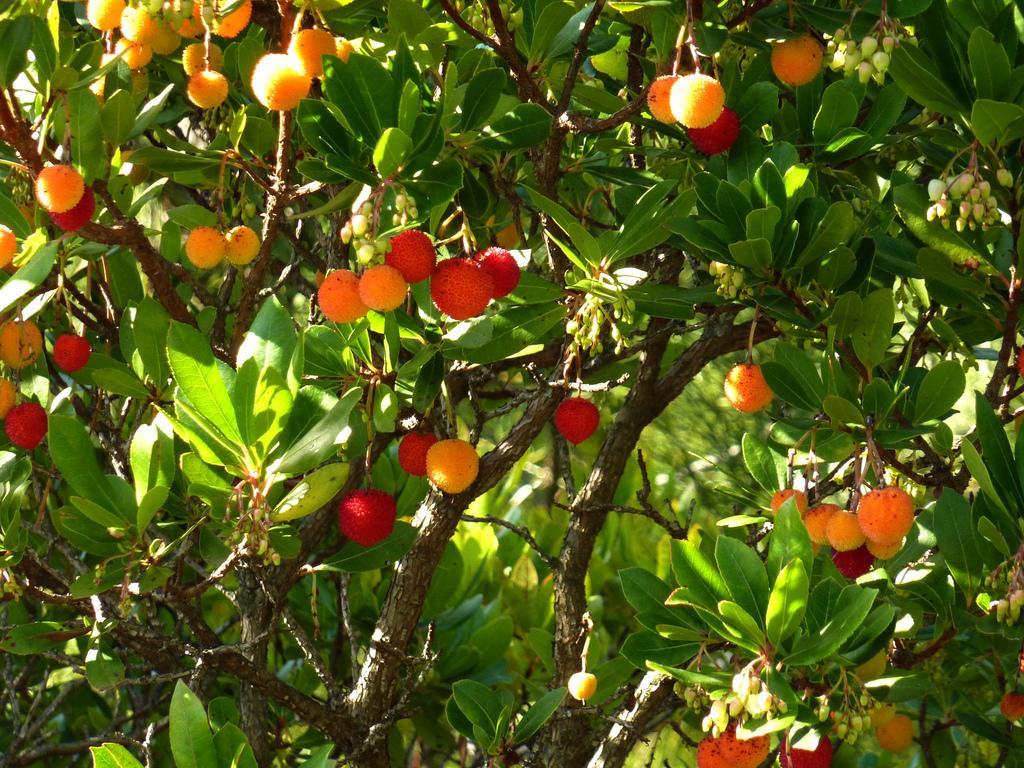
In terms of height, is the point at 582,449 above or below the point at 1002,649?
below

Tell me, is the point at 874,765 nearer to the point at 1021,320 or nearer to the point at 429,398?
the point at 1021,320

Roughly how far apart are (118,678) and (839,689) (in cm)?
109

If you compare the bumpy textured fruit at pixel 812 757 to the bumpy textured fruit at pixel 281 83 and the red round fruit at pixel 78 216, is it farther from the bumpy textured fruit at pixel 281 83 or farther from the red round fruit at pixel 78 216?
the red round fruit at pixel 78 216

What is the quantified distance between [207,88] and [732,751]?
1.20m

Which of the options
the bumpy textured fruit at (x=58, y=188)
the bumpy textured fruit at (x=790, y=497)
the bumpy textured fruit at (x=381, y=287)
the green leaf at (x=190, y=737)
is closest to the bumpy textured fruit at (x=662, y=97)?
the bumpy textured fruit at (x=381, y=287)

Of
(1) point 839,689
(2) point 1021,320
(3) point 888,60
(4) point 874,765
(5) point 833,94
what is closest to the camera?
(3) point 888,60

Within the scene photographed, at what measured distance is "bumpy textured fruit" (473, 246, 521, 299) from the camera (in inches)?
62.0

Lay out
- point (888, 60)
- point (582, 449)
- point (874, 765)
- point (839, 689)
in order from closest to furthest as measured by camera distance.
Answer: point (888, 60)
point (839, 689)
point (874, 765)
point (582, 449)

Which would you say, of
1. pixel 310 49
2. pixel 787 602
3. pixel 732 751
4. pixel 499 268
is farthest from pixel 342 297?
pixel 732 751

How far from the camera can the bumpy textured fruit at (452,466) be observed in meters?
1.76

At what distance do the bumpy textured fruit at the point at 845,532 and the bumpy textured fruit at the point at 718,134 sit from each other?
0.55m

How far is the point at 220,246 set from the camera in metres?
1.89

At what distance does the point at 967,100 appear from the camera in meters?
1.59

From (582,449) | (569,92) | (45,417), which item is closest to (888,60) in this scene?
(569,92)
